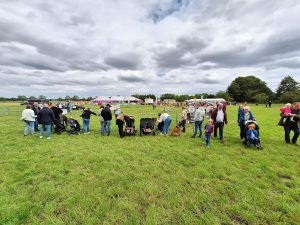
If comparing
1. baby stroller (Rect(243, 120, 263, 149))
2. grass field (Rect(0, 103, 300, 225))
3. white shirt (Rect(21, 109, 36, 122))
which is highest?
white shirt (Rect(21, 109, 36, 122))

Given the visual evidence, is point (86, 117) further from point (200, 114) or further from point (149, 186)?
point (149, 186)

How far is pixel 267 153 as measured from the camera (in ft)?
19.5

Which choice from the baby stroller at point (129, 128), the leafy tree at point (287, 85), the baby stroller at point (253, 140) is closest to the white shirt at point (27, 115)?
the baby stroller at point (129, 128)

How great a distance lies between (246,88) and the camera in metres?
85.4

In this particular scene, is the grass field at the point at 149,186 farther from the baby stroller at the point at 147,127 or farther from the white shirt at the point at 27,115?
the baby stroller at the point at 147,127

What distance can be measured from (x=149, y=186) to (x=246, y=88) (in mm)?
97825

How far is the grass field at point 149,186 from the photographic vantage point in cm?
275

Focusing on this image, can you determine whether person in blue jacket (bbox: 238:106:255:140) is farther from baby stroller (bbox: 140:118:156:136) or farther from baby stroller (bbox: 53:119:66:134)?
baby stroller (bbox: 53:119:66:134)

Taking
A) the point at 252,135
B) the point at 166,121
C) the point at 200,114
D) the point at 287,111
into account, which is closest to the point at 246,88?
the point at 287,111

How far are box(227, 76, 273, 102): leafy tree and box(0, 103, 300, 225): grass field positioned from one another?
295ft

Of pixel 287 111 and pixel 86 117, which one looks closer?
pixel 287 111

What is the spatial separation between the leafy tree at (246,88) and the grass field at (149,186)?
89.9m

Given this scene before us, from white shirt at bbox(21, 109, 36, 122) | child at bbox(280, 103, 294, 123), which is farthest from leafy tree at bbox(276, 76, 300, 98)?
white shirt at bbox(21, 109, 36, 122)

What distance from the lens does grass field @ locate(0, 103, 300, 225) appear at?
275 centimetres
